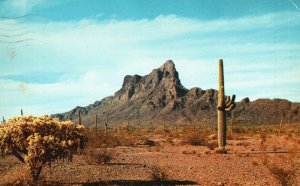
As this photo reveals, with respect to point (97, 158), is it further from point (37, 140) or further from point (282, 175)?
point (282, 175)

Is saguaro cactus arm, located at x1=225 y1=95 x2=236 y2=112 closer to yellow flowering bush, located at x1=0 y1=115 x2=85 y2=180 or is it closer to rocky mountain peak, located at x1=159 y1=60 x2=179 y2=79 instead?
yellow flowering bush, located at x1=0 y1=115 x2=85 y2=180

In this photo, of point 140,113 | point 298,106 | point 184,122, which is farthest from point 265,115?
point 140,113

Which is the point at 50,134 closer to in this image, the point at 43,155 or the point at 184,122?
the point at 43,155

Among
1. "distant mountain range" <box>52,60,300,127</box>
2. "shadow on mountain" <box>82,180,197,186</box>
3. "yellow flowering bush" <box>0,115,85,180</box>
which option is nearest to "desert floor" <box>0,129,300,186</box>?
"shadow on mountain" <box>82,180,197,186</box>

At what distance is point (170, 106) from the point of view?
5108 inches

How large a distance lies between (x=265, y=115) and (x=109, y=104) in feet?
234

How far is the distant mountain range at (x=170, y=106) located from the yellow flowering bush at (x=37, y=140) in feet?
276

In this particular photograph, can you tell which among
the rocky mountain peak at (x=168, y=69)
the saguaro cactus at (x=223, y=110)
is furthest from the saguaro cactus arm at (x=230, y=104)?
the rocky mountain peak at (x=168, y=69)

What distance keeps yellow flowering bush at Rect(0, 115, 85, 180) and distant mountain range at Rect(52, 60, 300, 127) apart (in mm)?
83995

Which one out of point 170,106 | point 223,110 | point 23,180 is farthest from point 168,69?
point 23,180

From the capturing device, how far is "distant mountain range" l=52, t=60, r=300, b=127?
110 m

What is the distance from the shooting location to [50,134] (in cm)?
1379

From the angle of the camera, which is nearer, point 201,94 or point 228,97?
point 228,97

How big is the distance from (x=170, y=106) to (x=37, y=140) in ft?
384
